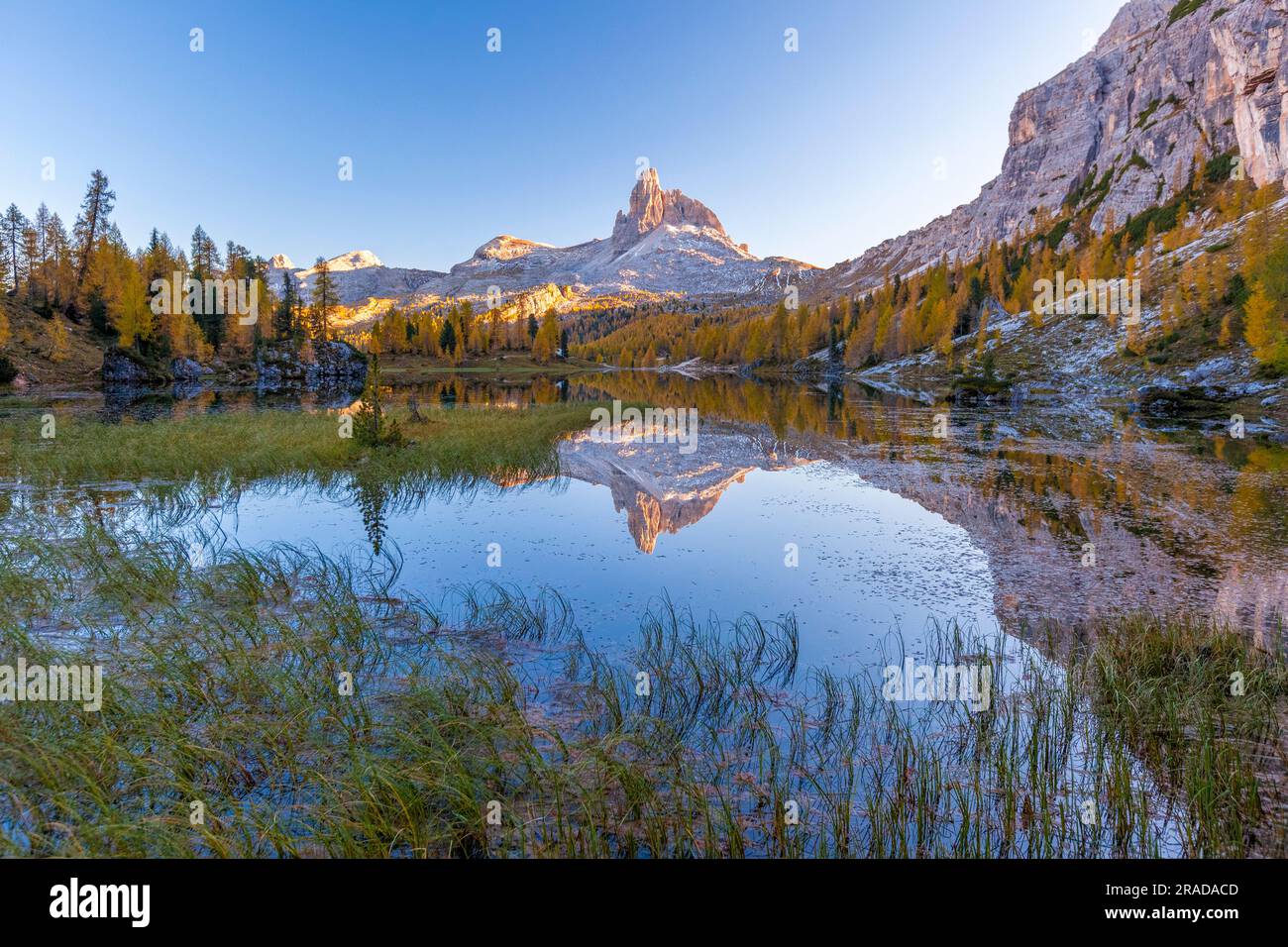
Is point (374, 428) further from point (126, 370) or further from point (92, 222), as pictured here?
point (92, 222)

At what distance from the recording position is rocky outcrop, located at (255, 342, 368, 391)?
8356 centimetres

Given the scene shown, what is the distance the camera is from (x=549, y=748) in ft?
22.6

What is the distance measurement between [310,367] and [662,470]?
80.5 metres

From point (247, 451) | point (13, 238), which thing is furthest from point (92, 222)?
point (247, 451)

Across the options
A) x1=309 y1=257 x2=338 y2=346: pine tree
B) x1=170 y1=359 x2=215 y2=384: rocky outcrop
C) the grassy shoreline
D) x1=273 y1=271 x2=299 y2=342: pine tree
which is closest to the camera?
the grassy shoreline

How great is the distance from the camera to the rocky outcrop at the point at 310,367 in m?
83.6

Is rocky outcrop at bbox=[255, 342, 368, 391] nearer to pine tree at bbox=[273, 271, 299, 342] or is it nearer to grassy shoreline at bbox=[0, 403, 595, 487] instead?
pine tree at bbox=[273, 271, 299, 342]

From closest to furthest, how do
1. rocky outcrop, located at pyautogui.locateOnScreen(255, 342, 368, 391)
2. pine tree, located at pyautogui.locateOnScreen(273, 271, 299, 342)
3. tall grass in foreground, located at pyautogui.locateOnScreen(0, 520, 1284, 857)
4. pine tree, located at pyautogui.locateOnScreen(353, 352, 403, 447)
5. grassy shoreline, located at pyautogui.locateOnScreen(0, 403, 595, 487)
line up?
tall grass in foreground, located at pyautogui.locateOnScreen(0, 520, 1284, 857) < grassy shoreline, located at pyautogui.locateOnScreen(0, 403, 595, 487) < pine tree, located at pyautogui.locateOnScreen(353, 352, 403, 447) < rocky outcrop, located at pyautogui.locateOnScreen(255, 342, 368, 391) < pine tree, located at pyautogui.locateOnScreen(273, 271, 299, 342)

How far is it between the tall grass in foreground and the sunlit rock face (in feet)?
24.4

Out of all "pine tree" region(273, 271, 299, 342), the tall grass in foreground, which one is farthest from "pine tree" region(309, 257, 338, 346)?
the tall grass in foreground

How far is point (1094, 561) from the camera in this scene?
14.0 metres

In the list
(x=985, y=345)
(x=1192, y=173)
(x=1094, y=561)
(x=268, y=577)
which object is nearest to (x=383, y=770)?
(x=268, y=577)
